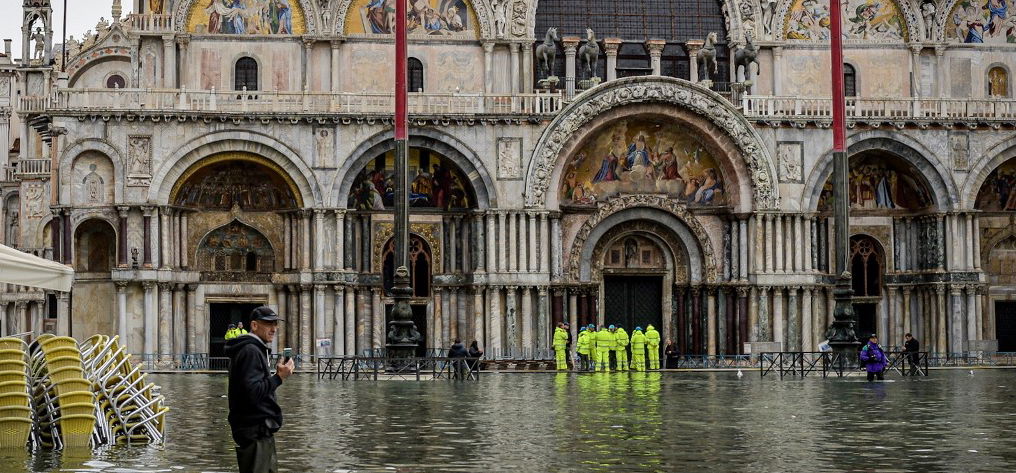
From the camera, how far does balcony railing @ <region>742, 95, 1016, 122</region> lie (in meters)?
56.0

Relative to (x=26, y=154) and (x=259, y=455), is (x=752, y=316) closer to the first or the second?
(x=26, y=154)

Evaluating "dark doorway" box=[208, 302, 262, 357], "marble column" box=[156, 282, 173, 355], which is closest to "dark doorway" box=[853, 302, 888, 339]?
"dark doorway" box=[208, 302, 262, 357]

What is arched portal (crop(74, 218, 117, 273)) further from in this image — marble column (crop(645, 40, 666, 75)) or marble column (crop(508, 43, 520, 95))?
marble column (crop(645, 40, 666, 75))

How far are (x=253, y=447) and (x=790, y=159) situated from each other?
43784mm

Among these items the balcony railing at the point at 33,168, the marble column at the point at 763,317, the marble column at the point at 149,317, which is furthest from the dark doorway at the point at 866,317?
the balcony railing at the point at 33,168

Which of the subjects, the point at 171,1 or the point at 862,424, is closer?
the point at 862,424

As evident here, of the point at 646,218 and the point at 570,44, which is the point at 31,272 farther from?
the point at 570,44

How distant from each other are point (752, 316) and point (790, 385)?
56.4 feet

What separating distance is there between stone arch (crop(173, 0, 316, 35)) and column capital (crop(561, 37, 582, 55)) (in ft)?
27.2

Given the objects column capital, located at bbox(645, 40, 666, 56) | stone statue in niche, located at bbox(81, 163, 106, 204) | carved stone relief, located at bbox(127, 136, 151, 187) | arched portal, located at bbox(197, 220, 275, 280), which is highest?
column capital, located at bbox(645, 40, 666, 56)

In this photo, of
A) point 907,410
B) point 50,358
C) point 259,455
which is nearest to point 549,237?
point 907,410

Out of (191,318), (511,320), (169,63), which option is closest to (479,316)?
(511,320)

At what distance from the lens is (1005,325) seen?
5878 cm

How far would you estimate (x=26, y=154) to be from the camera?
76.6 metres
